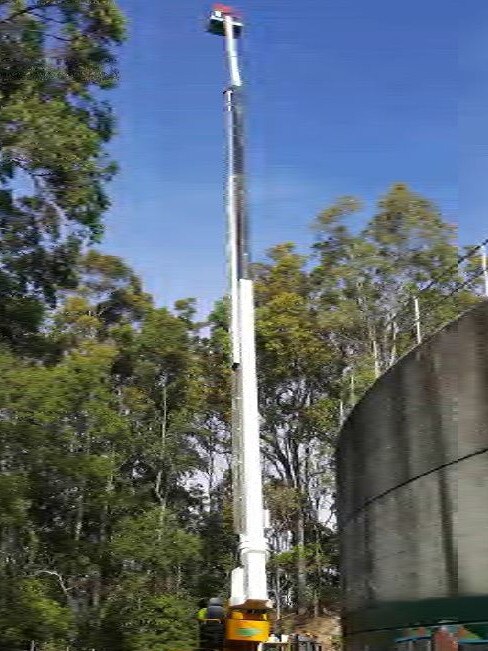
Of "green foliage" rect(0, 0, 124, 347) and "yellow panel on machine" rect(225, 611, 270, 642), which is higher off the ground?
"green foliage" rect(0, 0, 124, 347)

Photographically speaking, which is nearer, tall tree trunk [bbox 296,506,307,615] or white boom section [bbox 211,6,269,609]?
white boom section [bbox 211,6,269,609]

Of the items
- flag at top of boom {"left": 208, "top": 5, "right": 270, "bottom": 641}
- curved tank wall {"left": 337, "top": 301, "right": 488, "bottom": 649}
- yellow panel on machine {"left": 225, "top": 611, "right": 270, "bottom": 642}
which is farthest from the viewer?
flag at top of boom {"left": 208, "top": 5, "right": 270, "bottom": 641}

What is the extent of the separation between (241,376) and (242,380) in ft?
0.33

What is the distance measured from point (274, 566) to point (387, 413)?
27.2 metres

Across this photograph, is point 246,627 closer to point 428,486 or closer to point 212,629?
point 212,629

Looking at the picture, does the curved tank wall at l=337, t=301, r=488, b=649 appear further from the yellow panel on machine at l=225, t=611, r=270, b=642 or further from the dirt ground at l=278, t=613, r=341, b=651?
the dirt ground at l=278, t=613, r=341, b=651

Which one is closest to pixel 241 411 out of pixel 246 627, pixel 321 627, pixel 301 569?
pixel 246 627

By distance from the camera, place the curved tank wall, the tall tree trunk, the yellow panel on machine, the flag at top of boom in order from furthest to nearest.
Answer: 1. the tall tree trunk
2. the flag at top of boom
3. the yellow panel on machine
4. the curved tank wall

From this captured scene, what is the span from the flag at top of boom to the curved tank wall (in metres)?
1.43

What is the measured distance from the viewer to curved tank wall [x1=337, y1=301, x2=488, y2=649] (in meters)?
7.58

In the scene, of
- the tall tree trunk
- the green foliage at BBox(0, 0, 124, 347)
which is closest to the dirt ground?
the tall tree trunk

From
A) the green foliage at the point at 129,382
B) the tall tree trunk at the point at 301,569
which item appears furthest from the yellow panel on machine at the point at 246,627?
the tall tree trunk at the point at 301,569

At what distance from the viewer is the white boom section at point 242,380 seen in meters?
10.3

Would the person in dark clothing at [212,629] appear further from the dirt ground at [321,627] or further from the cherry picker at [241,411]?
the dirt ground at [321,627]
